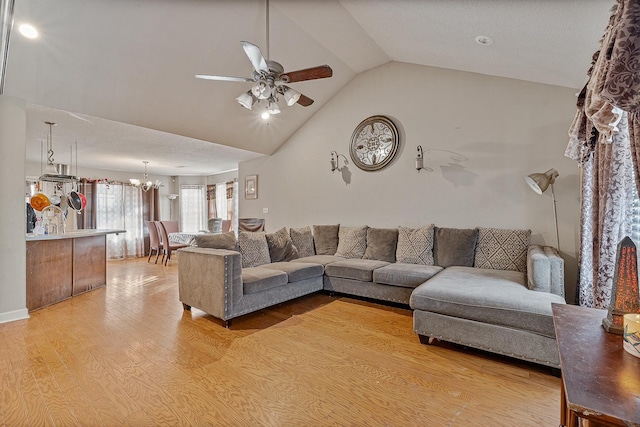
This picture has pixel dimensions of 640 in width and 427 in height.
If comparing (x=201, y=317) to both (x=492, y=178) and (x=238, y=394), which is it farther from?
(x=492, y=178)

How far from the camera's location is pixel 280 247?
411 centimetres

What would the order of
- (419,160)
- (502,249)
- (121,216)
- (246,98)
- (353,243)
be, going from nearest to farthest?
(246,98) → (502,249) → (419,160) → (353,243) → (121,216)

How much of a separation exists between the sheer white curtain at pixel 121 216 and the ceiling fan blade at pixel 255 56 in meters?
6.82

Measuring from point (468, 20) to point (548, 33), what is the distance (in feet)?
1.97

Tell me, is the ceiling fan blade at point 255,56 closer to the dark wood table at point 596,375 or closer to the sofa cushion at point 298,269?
the sofa cushion at point 298,269

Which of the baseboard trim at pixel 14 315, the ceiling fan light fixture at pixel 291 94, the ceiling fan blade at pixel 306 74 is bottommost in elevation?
the baseboard trim at pixel 14 315

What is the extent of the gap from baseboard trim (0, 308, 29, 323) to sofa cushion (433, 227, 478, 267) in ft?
15.4

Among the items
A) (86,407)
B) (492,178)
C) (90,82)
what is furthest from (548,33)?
(90,82)

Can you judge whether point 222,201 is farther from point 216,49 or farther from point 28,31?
point 28,31

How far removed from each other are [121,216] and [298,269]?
635 centimetres

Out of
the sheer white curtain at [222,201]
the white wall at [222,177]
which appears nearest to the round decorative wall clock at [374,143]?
the white wall at [222,177]

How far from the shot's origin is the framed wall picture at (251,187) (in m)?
6.38

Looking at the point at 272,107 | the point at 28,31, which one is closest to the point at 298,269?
the point at 272,107

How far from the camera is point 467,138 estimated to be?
12.6 feet
